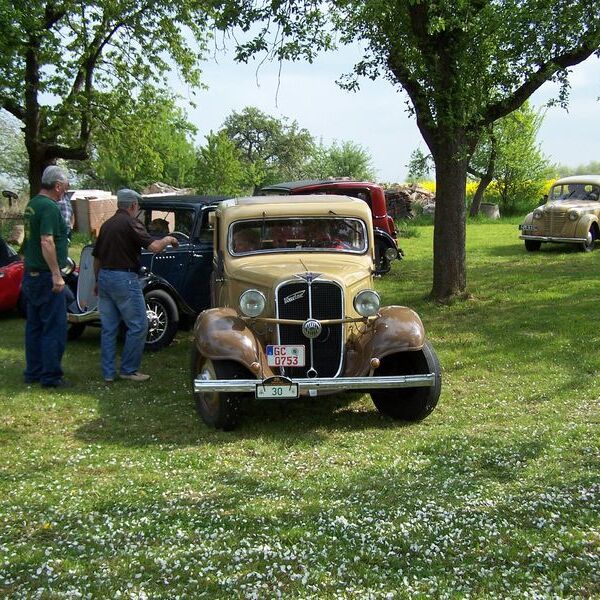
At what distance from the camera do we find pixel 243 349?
234 inches

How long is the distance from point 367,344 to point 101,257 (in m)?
3.03

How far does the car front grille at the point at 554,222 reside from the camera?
17.8 m

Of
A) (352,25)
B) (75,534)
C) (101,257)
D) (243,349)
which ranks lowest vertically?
(75,534)

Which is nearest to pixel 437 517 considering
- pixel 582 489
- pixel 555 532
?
pixel 555 532

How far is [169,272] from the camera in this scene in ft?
31.4

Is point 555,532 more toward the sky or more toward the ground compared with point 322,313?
more toward the ground

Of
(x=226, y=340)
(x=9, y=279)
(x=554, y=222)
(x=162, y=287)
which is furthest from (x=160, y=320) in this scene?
(x=554, y=222)

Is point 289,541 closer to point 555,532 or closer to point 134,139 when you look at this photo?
point 555,532

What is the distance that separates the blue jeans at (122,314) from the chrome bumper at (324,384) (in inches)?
85.4

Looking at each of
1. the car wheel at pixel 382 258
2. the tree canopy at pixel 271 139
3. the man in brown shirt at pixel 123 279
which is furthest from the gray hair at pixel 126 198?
the tree canopy at pixel 271 139

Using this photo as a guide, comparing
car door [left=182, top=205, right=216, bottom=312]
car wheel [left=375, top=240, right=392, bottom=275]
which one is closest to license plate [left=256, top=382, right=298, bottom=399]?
car door [left=182, top=205, right=216, bottom=312]

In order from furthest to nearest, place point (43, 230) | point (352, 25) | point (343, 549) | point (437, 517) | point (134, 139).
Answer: point (134, 139), point (352, 25), point (43, 230), point (437, 517), point (343, 549)

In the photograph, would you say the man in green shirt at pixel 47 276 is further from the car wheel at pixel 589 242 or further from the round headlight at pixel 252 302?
the car wheel at pixel 589 242

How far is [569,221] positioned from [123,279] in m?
13.2
